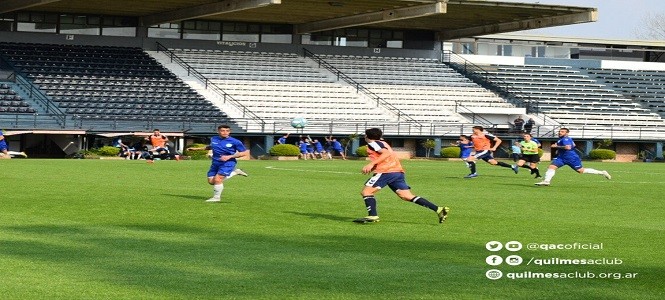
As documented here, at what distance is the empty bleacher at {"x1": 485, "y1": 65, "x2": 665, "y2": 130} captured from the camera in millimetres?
66688

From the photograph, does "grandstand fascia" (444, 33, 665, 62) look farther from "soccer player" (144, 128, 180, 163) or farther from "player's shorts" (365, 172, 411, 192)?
"player's shorts" (365, 172, 411, 192)

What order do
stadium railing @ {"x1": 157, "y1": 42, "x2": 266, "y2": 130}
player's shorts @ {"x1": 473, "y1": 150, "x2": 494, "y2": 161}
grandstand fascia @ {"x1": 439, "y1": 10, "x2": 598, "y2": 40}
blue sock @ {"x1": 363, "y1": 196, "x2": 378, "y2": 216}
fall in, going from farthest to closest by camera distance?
grandstand fascia @ {"x1": 439, "y1": 10, "x2": 598, "y2": 40} → stadium railing @ {"x1": 157, "y1": 42, "x2": 266, "y2": 130} → player's shorts @ {"x1": 473, "y1": 150, "x2": 494, "y2": 161} → blue sock @ {"x1": 363, "y1": 196, "x2": 378, "y2": 216}

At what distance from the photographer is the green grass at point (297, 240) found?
38.2 feet

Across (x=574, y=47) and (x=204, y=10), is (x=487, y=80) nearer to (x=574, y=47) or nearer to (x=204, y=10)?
(x=574, y=47)

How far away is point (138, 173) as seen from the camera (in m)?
34.7

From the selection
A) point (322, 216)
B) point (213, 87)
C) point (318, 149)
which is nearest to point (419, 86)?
point (318, 149)

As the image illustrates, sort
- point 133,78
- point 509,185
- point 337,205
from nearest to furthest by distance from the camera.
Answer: point 337,205
point 509,185
point 133,78

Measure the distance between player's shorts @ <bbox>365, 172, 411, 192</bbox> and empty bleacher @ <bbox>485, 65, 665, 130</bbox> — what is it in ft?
156

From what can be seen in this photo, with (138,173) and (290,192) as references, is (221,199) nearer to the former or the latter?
(290,192)

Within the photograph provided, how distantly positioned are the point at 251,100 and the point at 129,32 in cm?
752

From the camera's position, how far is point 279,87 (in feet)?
201

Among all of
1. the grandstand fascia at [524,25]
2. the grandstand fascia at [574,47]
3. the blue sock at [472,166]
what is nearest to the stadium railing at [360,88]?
Answer: the grandstand fascia at [524,25]

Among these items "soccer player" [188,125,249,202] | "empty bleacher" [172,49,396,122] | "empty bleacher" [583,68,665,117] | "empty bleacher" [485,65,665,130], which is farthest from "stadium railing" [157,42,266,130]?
"soccer player" [188,125,249,202]

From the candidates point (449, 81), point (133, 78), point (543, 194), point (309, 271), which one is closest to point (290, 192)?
point (543, 194)
